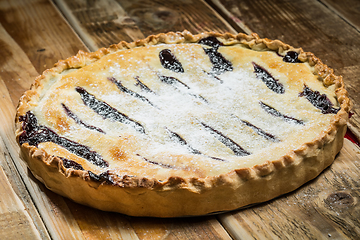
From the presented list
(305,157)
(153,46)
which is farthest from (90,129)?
(305,157)

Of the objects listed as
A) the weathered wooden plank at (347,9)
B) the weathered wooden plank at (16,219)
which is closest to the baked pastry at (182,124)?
the weathered wooden plank at (16,219)

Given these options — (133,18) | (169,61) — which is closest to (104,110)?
(169,61)

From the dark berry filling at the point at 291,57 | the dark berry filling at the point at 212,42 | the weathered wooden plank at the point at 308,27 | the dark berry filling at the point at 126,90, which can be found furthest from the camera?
the weathered wooden plank at the point at 308,27

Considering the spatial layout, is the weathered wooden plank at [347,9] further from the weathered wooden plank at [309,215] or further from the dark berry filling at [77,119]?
the dark berry filling at [77,119]

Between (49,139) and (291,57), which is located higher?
(291,57)

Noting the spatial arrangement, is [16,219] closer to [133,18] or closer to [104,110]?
[104,110]

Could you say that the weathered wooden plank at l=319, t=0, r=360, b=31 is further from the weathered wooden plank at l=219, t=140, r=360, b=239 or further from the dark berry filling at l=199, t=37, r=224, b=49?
the weathered wooden plank at l=219, t=140, r=360, b=239

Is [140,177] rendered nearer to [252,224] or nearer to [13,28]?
[252,224]
